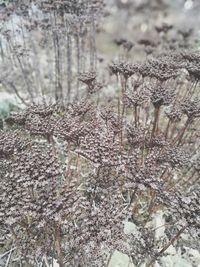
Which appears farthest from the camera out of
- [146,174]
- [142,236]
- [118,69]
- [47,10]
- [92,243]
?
[47,10]

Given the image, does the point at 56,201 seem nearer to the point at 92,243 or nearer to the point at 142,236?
the point at 92,243

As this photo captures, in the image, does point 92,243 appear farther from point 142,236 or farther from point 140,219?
point 140,219

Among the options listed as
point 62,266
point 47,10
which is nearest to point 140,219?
point 62,266

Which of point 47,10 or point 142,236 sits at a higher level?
point 47,10

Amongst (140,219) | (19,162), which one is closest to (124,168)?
(19,162)

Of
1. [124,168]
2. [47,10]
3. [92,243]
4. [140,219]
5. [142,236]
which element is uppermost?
[47,10]

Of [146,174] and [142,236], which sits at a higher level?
[146,174]

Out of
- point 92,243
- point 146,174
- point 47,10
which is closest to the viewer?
point 92,243

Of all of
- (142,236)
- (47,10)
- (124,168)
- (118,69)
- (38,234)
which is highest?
(47,10)

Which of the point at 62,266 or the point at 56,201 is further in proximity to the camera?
the point at 62,266

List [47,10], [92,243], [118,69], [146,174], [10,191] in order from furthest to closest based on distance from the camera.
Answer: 1. [47,10]
2. [118,69]
3. [146,174]
4. [10,191]
5. [92,243]
